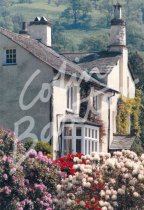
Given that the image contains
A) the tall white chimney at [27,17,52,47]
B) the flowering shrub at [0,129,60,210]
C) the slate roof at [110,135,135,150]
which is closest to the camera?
the flowering shrub at [0,129,60,210]

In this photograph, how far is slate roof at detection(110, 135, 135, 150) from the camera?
199 feet

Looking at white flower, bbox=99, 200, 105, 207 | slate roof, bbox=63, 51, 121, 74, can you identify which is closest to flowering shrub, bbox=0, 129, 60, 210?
white flower, bbox=99, 200, 105, 207

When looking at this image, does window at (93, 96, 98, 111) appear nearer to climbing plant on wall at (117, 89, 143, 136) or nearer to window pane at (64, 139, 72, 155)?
climbing plant on wall at (117, 89, 143, 136)

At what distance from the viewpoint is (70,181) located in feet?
102

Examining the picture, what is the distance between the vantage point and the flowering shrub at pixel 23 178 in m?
31.5

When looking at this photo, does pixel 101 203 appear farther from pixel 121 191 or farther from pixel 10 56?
pixel 10 56

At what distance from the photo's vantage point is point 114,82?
6688 centimetres

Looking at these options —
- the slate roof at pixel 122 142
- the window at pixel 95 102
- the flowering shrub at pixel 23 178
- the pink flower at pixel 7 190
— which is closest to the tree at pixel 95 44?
the slate roof at pixel 122 142

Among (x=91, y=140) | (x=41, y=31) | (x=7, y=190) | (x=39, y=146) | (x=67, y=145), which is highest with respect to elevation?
(x=41, y=31)

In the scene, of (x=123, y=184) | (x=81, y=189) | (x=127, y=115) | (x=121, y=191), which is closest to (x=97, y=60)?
(x=127, y=115)

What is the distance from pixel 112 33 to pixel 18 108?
22470mm

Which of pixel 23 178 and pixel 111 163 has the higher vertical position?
pixel 111 163

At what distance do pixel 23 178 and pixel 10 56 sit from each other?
2150 centimetres

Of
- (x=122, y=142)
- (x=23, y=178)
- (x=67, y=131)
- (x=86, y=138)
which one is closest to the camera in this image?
(x=23, y=178)
